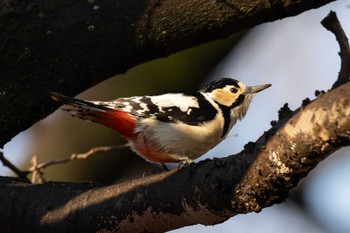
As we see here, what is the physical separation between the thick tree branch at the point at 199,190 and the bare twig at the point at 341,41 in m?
0.18

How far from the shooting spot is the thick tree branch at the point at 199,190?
5.94 feet

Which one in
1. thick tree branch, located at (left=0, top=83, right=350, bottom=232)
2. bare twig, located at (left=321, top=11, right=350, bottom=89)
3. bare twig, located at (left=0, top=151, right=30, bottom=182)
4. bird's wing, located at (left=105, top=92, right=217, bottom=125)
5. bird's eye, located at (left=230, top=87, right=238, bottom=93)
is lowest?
bare twig, located at (left=0, top=151, right=30, bottom=182)

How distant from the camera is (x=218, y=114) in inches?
134

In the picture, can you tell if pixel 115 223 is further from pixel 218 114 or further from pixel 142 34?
pixel 218 114

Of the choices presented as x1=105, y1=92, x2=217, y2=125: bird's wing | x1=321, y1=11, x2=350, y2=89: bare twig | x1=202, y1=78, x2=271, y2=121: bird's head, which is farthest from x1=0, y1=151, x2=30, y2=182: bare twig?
x1=321, y1=11, x2=350, y2=89: bare twig

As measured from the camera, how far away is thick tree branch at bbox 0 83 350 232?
5.94 feet

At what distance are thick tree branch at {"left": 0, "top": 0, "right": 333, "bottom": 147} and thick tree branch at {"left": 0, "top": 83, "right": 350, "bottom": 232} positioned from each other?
0.31 m

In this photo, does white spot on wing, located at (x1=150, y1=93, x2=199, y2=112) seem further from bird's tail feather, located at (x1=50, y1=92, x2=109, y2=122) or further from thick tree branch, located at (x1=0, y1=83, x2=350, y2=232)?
thick tree branch, located at (x1=0, y1=83, x2=350, y2=232)

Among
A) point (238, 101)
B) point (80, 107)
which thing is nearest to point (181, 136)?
point (80, 107)

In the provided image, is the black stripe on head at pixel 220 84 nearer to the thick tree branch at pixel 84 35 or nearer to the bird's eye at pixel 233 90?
the bird's eye at pixel 233 90

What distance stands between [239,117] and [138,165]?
45.9 inches

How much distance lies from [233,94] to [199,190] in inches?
63.2

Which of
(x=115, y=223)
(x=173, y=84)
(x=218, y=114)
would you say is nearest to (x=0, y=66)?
(x=115, y=223)

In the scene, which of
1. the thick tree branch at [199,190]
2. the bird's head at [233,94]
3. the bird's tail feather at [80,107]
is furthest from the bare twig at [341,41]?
the bird's head at [233,94]
